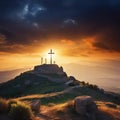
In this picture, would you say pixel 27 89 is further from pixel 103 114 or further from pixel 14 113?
pixel 14 113

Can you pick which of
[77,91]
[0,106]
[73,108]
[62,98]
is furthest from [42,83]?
[0,106]

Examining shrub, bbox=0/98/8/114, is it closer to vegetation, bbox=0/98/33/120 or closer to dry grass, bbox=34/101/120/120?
vegetation, bbox=0/98/33/120

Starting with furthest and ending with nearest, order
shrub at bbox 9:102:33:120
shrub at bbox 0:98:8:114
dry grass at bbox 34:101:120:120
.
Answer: dry grass at bbox 34:101:120:120, shrub at bbox 0:98:8:114, shrub at bbox 9:102:33:120

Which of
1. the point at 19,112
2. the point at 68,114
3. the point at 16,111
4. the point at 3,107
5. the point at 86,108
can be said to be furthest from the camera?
the point at 86,108

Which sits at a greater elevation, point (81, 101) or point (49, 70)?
point (49, 70)

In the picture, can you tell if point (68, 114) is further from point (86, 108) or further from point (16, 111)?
point (16, 111)

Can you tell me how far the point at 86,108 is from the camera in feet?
129

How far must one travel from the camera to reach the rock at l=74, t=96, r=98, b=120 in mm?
38188

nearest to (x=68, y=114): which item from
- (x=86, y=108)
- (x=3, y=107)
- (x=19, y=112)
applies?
(x=86, y=108)

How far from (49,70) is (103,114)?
82.3 meters

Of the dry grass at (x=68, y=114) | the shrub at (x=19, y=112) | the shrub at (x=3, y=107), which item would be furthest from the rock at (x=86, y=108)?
the shrub at (x=3, y=107)

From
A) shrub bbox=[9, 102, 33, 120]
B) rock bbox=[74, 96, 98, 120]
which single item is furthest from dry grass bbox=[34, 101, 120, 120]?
shrub bbox=[9, 102, 33, 120]

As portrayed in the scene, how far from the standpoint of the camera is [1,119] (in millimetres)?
28781

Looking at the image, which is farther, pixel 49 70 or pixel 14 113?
pixel 49 70
